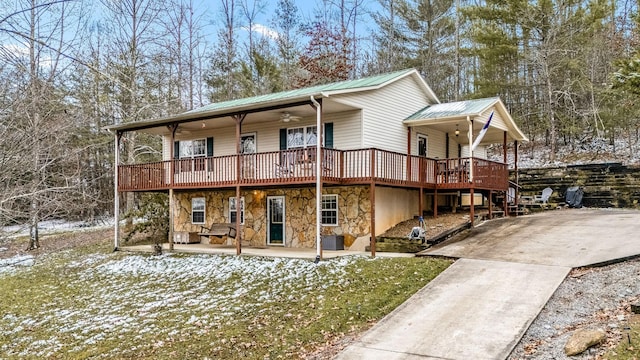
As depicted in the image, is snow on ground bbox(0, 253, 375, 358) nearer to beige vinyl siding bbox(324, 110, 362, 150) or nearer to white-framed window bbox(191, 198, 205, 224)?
beige vinyl siding bbox(324, 110, 362, 150)

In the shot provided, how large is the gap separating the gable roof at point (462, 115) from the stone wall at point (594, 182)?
16.3ft

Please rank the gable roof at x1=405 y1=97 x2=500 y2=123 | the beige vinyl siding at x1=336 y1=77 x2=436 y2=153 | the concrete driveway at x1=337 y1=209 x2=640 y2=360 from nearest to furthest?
the concrete driveway at x1=337 y1=209 x2=640 y2=360 → the beige vinyl siding at x1=336 y1=77 x2=436 y2=153 → the gable roof at x1=405 y1=97 x2=500 y2=123

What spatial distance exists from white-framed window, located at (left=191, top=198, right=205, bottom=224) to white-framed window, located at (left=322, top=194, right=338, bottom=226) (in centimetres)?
580

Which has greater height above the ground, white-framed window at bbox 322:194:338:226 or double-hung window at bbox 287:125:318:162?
double-hung window at bbox 287:125:318:162

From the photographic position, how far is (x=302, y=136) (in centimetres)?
1664

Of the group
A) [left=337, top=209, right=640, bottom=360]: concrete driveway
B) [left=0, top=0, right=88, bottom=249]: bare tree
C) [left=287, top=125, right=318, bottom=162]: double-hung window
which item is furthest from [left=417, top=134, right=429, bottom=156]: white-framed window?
[left=0, top=0, right=88, bottom=249]: bare tree

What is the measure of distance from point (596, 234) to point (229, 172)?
36.4 ft

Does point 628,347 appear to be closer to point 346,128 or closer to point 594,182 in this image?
point 346,128

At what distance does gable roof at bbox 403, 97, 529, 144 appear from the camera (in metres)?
15.9

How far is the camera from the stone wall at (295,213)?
15.2 meters

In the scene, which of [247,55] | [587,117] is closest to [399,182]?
[587,117]

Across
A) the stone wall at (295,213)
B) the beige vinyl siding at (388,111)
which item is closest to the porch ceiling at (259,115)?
the beige vinyl siding at (388,111)

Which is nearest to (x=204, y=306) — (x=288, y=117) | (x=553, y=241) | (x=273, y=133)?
(x=288, y=117)

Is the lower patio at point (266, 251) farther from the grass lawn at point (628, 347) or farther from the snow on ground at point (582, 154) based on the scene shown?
the snow on ground at point (582, 154)
